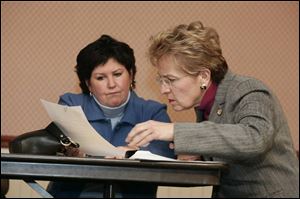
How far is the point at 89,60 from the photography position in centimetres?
224

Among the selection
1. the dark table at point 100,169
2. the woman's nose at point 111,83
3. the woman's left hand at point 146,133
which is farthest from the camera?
the woman's nose at point 111,83

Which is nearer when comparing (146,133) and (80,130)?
(146,133)

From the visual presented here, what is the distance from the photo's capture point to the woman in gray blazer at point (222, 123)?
4.66 feet

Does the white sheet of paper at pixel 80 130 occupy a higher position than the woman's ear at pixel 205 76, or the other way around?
the woman's ear at pixel 205 76

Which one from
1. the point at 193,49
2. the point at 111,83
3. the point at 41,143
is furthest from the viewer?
→ the point at 111,83

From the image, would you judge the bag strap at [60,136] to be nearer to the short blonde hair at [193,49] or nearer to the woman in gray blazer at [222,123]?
the woman in gray blazer at [222,123]

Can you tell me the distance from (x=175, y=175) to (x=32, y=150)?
49cm

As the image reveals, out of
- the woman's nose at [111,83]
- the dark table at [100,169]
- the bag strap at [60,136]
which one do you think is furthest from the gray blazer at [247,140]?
the woman's nose at [111,83]

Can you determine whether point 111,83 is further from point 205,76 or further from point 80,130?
point 80,130

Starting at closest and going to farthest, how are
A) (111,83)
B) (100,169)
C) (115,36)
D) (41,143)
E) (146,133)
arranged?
1. (100,169)
2. (146,133)
3. (41,143)
4. (111,83)
5. (115,36)

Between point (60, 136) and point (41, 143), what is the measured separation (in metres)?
0.07

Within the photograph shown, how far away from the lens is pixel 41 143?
157 centimetres

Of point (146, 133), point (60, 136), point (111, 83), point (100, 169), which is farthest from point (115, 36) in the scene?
point (100, 169)

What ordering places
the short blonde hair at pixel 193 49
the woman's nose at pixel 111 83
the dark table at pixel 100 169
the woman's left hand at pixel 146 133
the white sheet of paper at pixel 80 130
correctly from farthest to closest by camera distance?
the woman's nose at pixel 111 83, the short blonde hair at pixel 193 49, the white sheet of paper at pixel 80 130, the woman's left hand at pixel 146 133, the dark table at pixel 100 169
